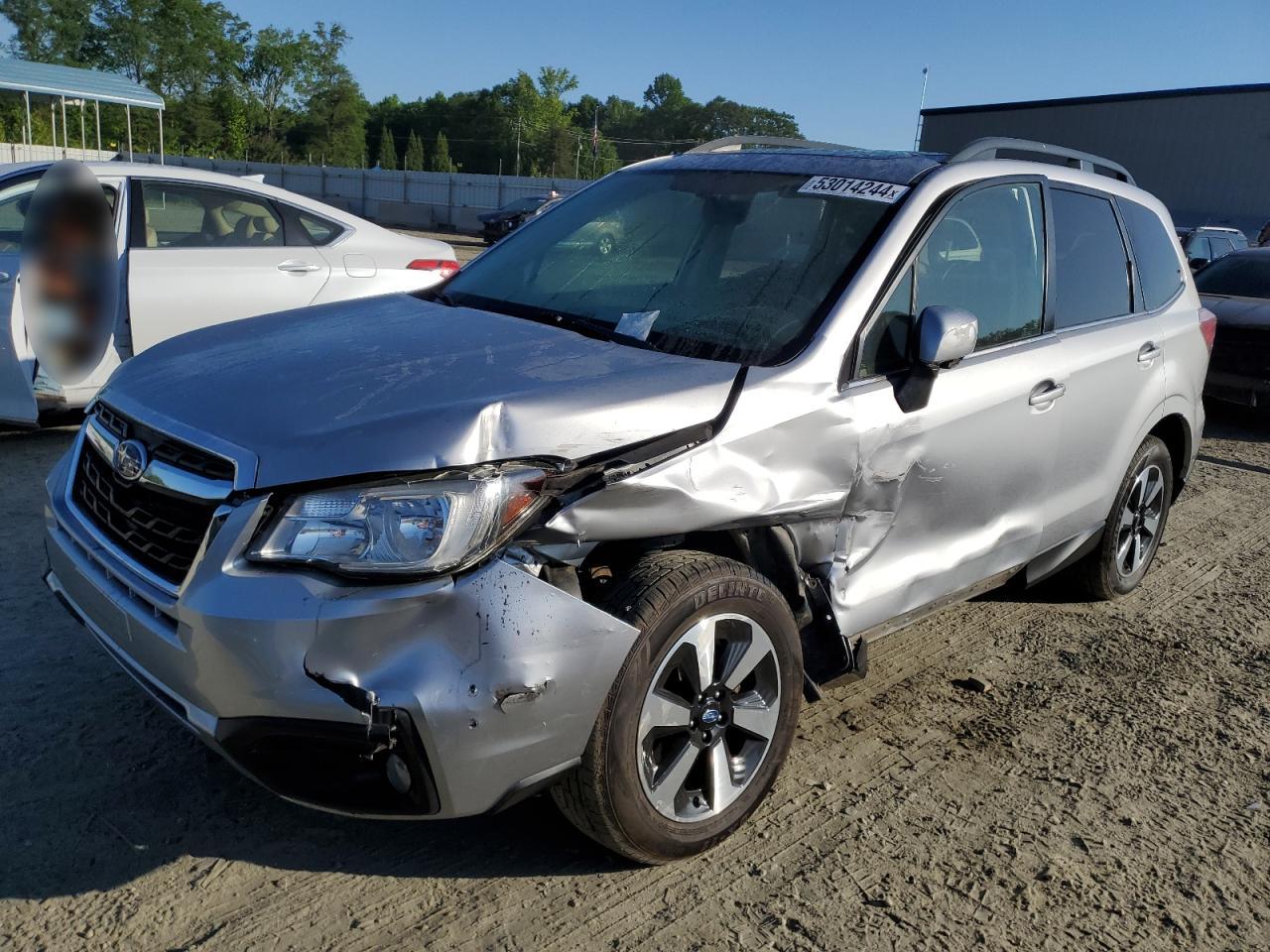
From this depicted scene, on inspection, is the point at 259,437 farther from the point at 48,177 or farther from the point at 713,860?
the point at 48,177

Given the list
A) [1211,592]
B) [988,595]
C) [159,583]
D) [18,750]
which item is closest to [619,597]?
[159,583]

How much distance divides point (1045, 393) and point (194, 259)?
16.4 ft

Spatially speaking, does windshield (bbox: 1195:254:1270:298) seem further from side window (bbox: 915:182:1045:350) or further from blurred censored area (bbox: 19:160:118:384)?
blurred censored area (bbox: 19:160:118:384)

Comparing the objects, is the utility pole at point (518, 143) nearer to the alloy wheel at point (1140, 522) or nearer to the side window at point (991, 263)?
the alloy wheel at point (1140, 522)

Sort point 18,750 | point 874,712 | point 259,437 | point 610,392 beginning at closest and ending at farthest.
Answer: point 259,437
point 610,392
point 18,750
point 874,712

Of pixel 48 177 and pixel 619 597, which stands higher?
pixel 48 177

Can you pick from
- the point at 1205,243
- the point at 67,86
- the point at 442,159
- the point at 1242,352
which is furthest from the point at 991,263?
the point at 442,159

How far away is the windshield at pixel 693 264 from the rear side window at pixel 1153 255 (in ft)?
6.04

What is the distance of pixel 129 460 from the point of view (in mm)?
2637

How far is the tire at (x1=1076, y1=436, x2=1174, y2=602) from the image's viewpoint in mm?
4559

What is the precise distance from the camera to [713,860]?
2842 millimetres

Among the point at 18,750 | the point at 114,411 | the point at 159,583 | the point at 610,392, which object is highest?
the point at 610,392

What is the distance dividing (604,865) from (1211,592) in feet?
12.0

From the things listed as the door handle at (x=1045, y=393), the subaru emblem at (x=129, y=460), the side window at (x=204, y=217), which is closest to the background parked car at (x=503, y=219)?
the side window at (x=204, y=217)
